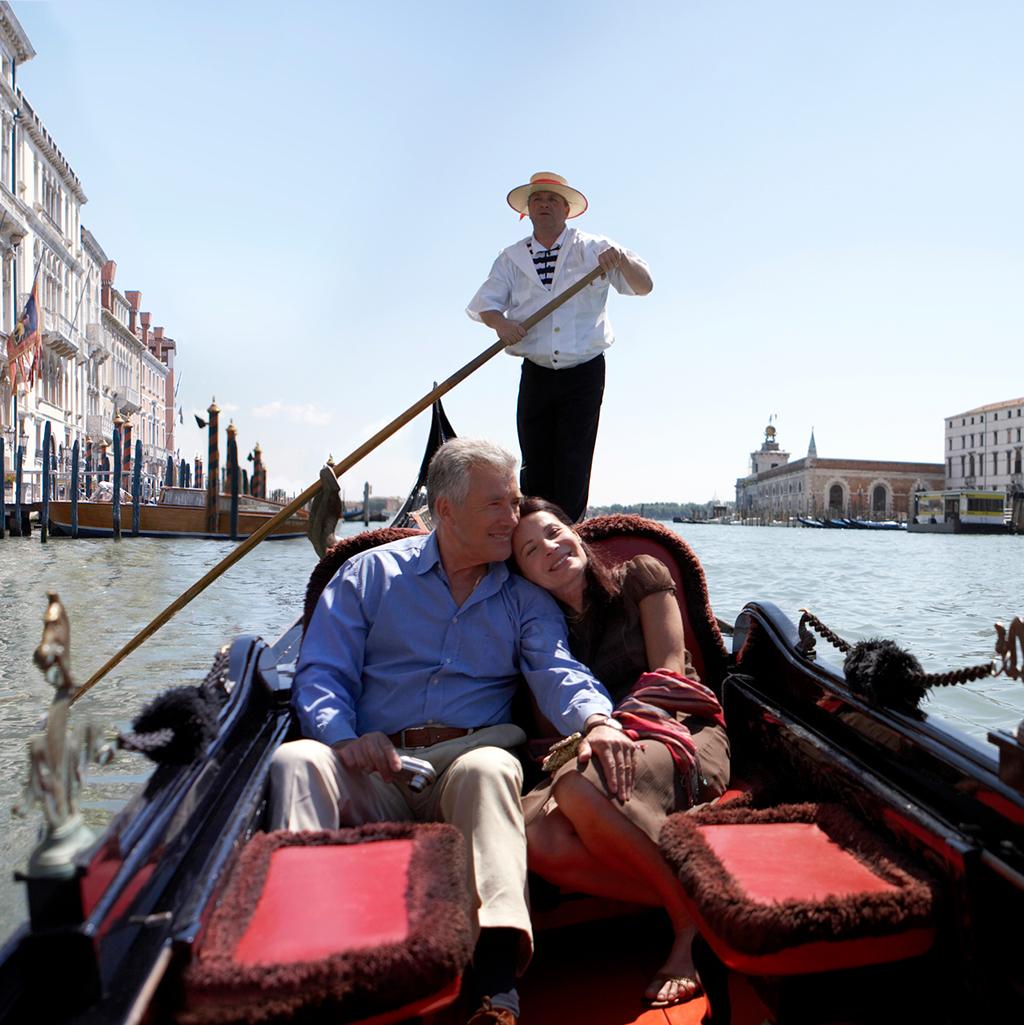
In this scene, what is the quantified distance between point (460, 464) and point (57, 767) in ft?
2.22

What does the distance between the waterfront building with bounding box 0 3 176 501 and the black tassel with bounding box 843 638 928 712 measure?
46.4ft

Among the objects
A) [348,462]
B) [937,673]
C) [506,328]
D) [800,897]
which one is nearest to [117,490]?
[348,462]

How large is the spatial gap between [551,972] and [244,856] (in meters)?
0.45

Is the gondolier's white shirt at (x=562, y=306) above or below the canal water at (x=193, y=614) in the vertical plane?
above

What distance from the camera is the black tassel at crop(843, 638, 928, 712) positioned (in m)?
1.01

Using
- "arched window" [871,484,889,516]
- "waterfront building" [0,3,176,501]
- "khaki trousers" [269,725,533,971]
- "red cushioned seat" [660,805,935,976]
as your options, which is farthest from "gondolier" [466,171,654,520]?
"arched window" [871,484,889,516]

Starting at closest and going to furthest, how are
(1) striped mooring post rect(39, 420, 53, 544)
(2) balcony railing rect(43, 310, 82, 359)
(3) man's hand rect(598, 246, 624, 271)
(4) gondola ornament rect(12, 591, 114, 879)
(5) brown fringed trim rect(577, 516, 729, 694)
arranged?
(4) gondola ornament rect(12, 591, 114, 879) < (5) brown fringed trim rect(577, 516, 729, 694) < (3) man's hand rect(598, 246, 624, 271) < (1) striped mooring post rect(39, 420, 53, 544) < (2) balcony railing rect(43, 310, 82, 359)

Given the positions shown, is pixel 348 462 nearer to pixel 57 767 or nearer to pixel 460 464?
pixel 460 464

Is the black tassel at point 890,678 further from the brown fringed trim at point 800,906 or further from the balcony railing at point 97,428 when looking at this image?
the balcony railing at point 97,428

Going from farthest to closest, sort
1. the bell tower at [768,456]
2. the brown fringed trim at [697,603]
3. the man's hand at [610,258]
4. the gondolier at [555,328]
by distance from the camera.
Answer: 1. the bell tower at [768,456]
2. the gondolier at [555,328]
3. the man's hand at [610,258]
4. the brown fringed trim at [697,603]

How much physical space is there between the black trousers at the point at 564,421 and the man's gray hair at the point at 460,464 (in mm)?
847

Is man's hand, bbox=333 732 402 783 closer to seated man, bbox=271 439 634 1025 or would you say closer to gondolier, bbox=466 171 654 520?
seated man, bbox=271 439 634 1025

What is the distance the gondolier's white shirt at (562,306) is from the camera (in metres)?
2.01

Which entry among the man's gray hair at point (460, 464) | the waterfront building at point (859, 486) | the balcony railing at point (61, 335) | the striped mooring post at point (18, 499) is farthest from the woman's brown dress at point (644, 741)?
the waterfront building at point (859, 486)
